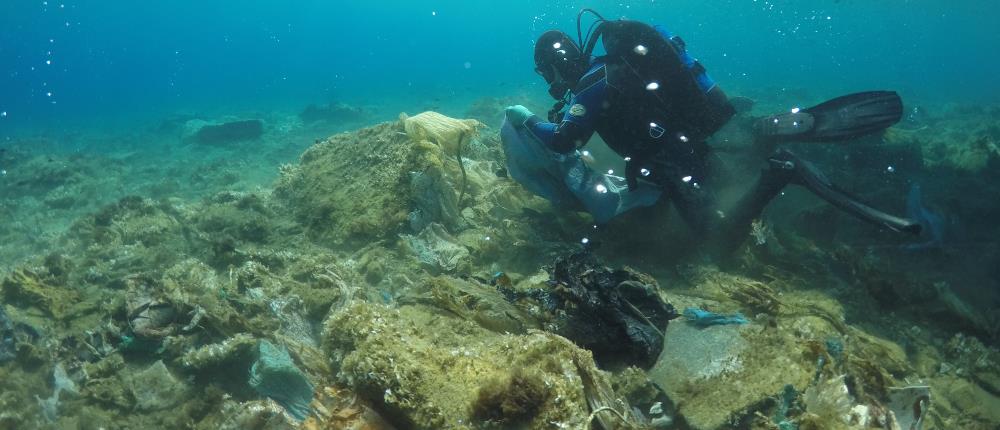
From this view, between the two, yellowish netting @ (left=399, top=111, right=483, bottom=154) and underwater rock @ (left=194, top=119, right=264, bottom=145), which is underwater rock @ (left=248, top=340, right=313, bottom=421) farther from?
underwater rock @ (left=194, top=119, right=264, bottom=145)

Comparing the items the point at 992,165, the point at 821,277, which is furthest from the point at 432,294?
the point at 992,165

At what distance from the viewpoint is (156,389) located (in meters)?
3.66

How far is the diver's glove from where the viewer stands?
5.60 metres

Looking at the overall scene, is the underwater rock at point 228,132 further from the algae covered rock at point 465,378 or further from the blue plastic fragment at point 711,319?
the blue plastic fragment at point 711,319

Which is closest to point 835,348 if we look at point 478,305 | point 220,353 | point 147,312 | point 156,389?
point 478,305

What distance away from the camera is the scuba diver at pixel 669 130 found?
482 cm

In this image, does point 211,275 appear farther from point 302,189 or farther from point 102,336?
point 302,189

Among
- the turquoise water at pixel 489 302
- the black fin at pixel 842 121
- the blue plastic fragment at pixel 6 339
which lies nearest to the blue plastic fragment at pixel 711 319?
the turquoise water at pixel 489 302

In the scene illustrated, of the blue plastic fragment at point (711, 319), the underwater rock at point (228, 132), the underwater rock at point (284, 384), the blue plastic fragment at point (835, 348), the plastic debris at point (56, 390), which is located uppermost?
the underwater rock at point (228, 132)

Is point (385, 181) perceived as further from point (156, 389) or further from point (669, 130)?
point (669, 130)

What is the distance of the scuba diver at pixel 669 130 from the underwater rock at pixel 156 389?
13.9 ft

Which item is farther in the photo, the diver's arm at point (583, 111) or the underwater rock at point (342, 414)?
the diver's arm at point (583, 111)

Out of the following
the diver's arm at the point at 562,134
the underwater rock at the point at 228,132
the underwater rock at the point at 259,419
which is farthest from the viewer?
the underwater rock at the point at 228,132

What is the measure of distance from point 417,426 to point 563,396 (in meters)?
0.64
